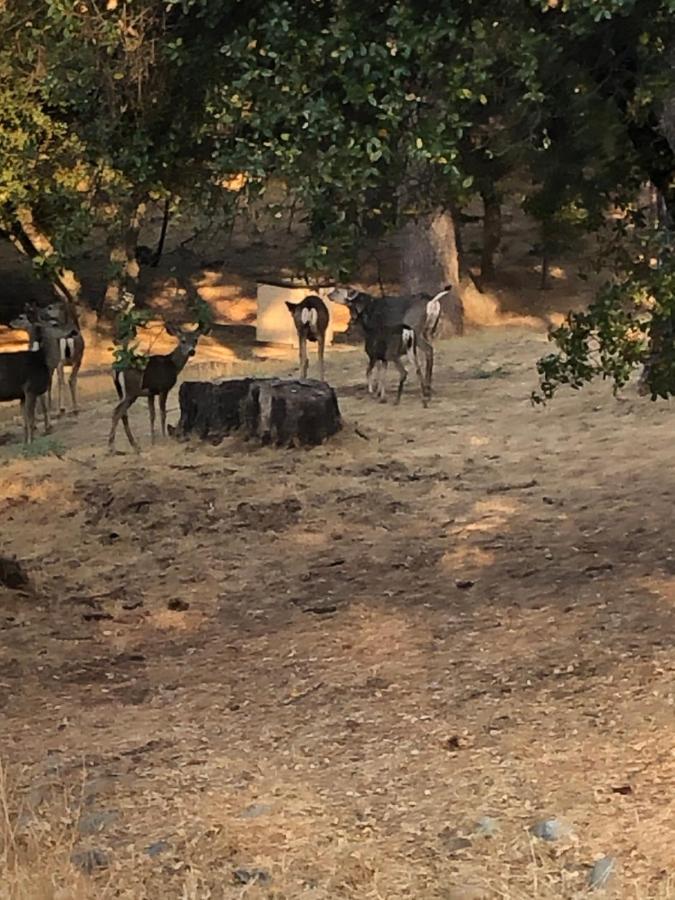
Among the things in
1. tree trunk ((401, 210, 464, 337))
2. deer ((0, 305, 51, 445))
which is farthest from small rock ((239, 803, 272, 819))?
tree trunk ((401, 210, 464, 337))

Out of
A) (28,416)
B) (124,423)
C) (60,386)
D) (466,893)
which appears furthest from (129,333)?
(60,386)

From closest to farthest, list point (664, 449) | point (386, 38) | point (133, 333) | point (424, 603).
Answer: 1. point (386, 38)
2. point (133, 333)
3. point (424, 603)
4. point (664, 449)

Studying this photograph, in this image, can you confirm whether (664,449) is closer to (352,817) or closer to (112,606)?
→ (112,606)

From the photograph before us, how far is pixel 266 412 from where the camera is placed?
11180 mm

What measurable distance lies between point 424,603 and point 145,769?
2.43m

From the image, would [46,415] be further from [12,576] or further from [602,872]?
[602,872]

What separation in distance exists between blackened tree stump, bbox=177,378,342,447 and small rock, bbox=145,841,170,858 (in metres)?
6.89

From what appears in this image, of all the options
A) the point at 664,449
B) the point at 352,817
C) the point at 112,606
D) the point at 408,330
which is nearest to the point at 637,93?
the point at 352,817

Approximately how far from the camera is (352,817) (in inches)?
174

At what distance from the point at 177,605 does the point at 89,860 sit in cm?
315

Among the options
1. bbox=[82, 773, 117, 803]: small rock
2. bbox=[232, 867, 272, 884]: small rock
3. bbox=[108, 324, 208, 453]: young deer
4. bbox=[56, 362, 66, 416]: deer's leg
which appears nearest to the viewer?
bbox=[232, 867, 272, 884]: small rock

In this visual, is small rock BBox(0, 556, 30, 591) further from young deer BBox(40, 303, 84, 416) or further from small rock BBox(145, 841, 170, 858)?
young deer BBox(40, 303, 84, 416)

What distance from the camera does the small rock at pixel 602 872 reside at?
3786 mm

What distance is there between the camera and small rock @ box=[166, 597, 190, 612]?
7.19 metres
